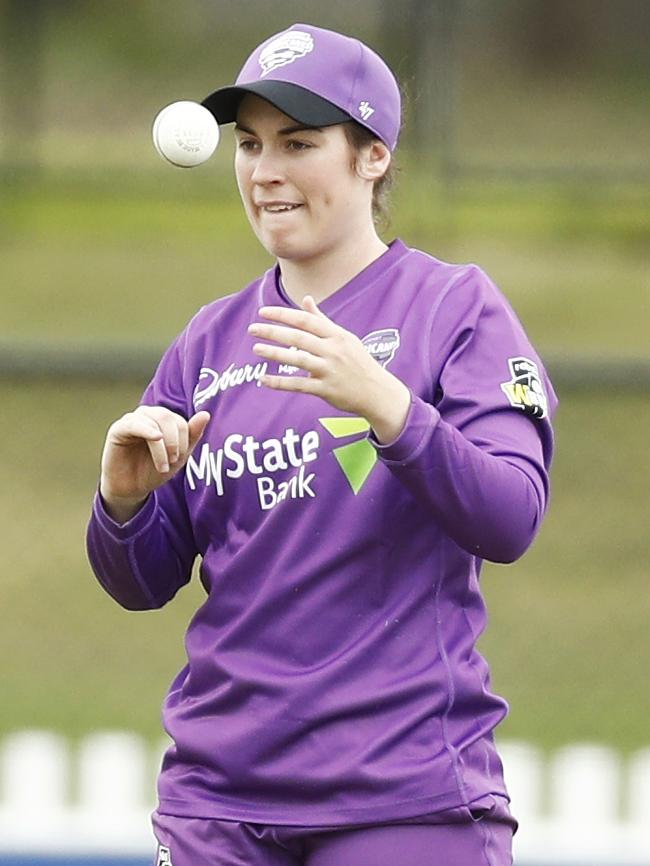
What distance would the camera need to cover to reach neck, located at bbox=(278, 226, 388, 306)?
2299mm

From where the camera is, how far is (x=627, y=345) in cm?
1167

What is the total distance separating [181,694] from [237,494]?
0.84 feet

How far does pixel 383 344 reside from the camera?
221 cm

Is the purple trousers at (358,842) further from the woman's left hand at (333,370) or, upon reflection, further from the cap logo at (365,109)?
the cap logo at (365,109)

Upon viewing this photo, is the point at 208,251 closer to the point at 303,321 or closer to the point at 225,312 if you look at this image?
the point at 225,312

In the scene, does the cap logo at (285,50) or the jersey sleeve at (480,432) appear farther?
the cap logo at (285,50)

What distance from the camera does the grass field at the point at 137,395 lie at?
6.12 m

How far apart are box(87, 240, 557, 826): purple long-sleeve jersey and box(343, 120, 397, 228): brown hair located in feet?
0.53

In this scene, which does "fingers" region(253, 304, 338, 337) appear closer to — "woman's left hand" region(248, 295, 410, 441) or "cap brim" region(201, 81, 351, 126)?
"woman's left hand" region(248, 295, 410, 441)

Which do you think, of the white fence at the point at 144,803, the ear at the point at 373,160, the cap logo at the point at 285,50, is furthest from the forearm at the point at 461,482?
the white fence at the point at 144,803

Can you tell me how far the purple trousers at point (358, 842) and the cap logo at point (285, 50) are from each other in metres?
0.85

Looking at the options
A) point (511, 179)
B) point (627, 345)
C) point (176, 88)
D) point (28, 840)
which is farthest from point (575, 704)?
point (176, 88)

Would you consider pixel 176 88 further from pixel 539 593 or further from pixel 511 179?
pixel 539 593

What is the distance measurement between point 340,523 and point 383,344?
0.21 metres
